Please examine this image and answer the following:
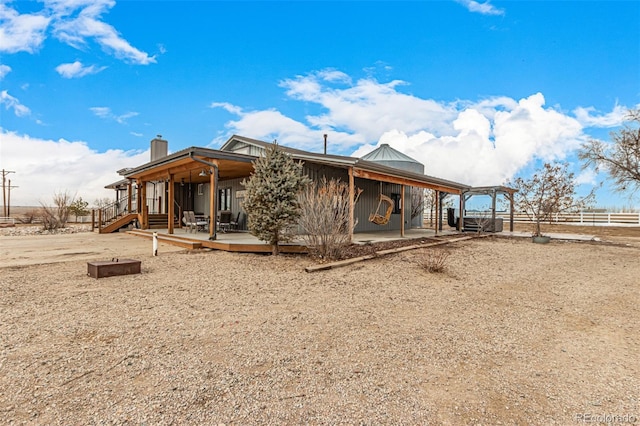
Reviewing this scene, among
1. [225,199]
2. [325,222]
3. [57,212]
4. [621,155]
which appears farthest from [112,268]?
[621,155]

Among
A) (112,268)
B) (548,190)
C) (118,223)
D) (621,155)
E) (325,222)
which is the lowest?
(112,268)

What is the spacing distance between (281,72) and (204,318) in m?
13.0

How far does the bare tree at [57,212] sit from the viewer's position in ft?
55.1

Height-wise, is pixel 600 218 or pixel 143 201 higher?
pixel 143 201

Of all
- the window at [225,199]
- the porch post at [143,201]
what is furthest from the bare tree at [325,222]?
A: the porch post at [143,201]

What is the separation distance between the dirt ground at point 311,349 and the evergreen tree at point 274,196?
186 cm

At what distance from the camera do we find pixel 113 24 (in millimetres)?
10219

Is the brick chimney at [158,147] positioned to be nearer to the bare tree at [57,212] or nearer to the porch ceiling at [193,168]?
the porch ceiling at [193,168]

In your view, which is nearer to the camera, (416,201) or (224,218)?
(224,218)

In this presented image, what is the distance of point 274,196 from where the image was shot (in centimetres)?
779

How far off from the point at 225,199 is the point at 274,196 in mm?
7531

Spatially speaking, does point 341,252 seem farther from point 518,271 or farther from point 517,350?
point 517,350

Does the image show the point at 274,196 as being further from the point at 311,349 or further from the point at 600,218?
the point at 600,218

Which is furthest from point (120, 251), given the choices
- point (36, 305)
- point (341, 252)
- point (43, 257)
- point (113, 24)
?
point (113, 24)
